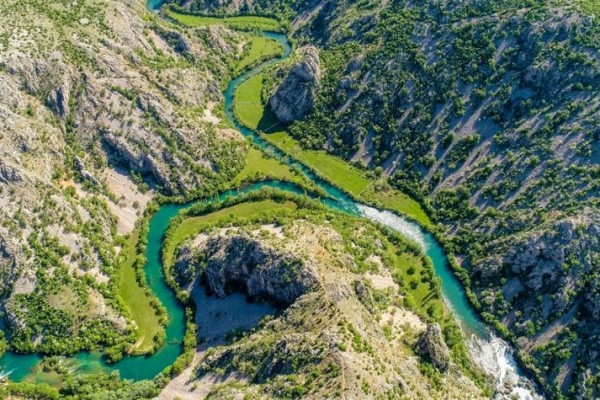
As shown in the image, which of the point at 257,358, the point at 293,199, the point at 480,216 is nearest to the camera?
the point at 257,358

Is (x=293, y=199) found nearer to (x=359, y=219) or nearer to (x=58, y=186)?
(x=359, y=219)

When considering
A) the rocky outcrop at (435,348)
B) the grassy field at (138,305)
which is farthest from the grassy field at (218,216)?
the rocky outcrop at (435,348)

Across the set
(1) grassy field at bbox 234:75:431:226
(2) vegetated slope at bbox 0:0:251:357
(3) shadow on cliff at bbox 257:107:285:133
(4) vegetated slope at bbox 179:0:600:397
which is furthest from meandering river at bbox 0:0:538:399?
(3) shadow on cliff at bbox 257:107:285:133

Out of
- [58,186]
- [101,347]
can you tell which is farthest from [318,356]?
[58,186]

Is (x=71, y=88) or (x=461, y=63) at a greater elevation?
(x=71, y=88)

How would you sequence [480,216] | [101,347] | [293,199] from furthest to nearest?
[293,199] → [480,216] → [101,347]

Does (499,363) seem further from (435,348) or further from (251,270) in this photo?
(251,270)
